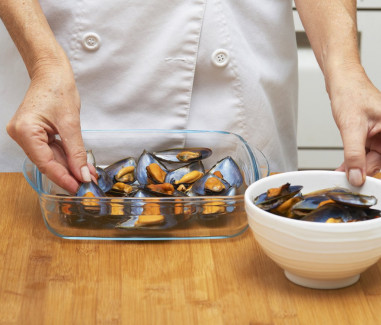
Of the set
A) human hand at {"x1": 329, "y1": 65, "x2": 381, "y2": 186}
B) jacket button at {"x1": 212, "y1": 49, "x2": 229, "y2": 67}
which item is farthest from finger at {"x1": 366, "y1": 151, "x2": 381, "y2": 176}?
jacket button at {"x1": 212, "y1": 49, "x2": 229, "y2": 67}

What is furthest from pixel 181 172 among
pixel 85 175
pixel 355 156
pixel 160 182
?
pixel 355 156

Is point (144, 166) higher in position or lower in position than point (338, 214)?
lower

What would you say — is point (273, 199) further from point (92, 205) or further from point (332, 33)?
point (332, 33)

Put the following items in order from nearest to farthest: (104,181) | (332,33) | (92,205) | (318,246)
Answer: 1. (318,246)
2. (92,205)
3. (104,181)
4. (332,33)

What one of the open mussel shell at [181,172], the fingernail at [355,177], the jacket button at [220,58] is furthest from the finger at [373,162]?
the jacket button at [220,58]

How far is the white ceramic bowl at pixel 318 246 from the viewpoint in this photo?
646 millimetres

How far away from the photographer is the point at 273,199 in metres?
0.72

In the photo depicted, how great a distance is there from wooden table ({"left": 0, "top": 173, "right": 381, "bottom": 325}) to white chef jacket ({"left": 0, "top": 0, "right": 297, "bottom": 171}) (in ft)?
1.16

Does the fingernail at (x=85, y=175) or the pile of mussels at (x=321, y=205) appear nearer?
the pile of mussels at (x=321, y=205)

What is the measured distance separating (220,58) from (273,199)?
17.8 inches

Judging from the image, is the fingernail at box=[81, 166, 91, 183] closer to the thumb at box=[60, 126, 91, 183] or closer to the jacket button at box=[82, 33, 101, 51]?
the thumb at box=[60, 126, 91, 183]

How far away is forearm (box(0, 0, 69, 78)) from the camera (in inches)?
36.3

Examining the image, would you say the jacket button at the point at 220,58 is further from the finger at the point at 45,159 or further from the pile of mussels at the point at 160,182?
the finger at the point at 45,159

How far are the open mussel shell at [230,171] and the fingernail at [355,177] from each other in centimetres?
17
